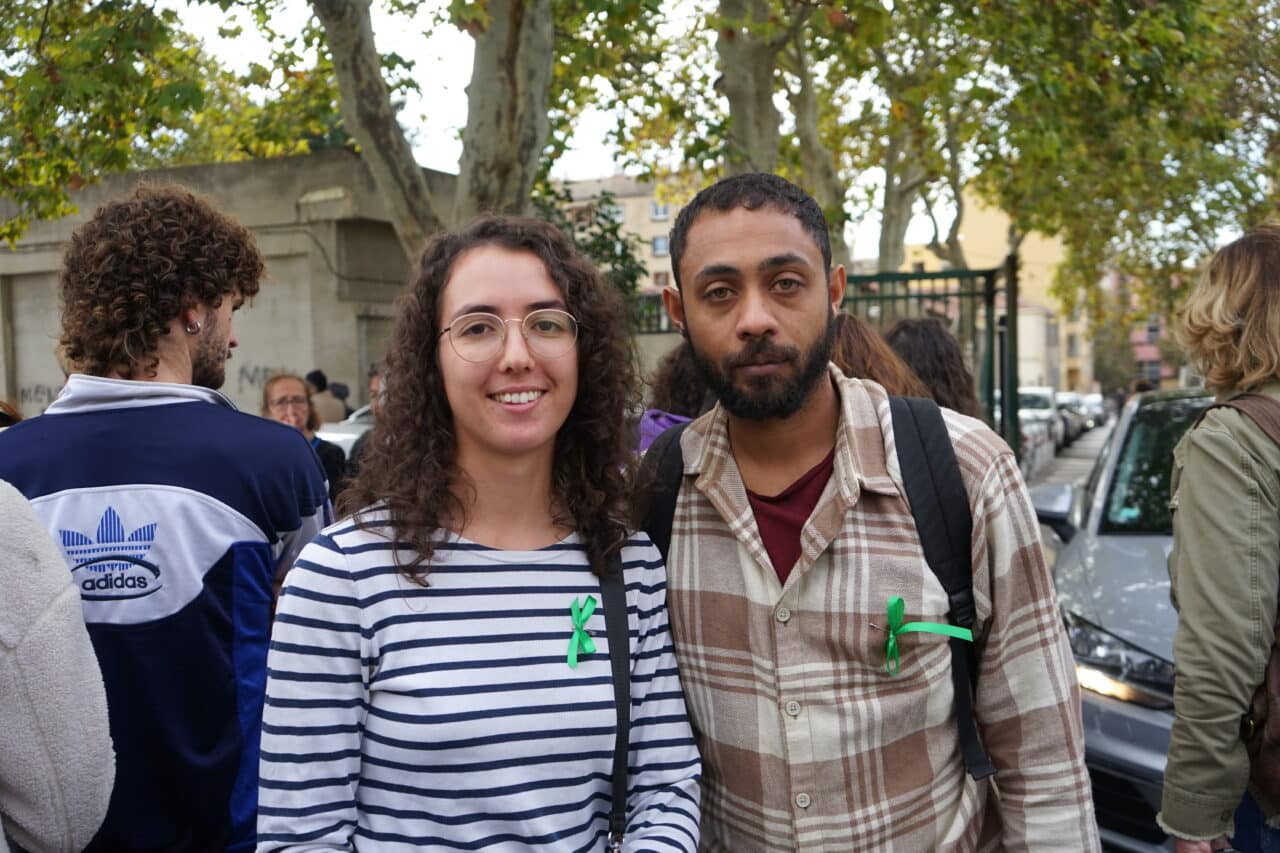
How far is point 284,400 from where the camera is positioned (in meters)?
5.78

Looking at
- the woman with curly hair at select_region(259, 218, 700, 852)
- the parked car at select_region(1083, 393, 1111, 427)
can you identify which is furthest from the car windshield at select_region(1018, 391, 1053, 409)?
the woman with curly hair at select_region(259, 218, 700, 852)

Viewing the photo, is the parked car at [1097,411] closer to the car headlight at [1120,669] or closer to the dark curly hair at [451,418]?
the car headlight at [1120,669]

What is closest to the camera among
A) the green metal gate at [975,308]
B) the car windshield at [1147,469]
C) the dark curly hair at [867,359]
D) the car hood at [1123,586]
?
the dark curly hair at [867,359]

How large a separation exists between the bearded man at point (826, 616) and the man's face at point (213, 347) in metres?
1.15

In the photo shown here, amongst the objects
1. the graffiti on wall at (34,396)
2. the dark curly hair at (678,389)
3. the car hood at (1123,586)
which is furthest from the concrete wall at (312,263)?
the car hood at (1123,586)

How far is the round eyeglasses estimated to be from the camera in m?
2.00

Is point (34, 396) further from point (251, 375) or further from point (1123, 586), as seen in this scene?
point (1123, 586)

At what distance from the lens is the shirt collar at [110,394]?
7.60 ft

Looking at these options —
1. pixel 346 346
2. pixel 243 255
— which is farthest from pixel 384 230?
pixel 243 255

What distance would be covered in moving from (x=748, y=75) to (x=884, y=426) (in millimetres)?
9341

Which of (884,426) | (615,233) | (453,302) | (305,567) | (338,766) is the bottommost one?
(338,766)

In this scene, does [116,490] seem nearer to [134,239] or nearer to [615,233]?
[134,239]

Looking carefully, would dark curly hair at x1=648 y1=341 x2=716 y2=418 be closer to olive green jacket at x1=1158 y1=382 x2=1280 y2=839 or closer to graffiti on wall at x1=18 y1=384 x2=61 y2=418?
olive green jacket at x1=1158 y1=382 x2=1280 y2=839

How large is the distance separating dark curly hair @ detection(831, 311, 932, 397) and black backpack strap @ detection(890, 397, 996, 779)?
5.06 ft
